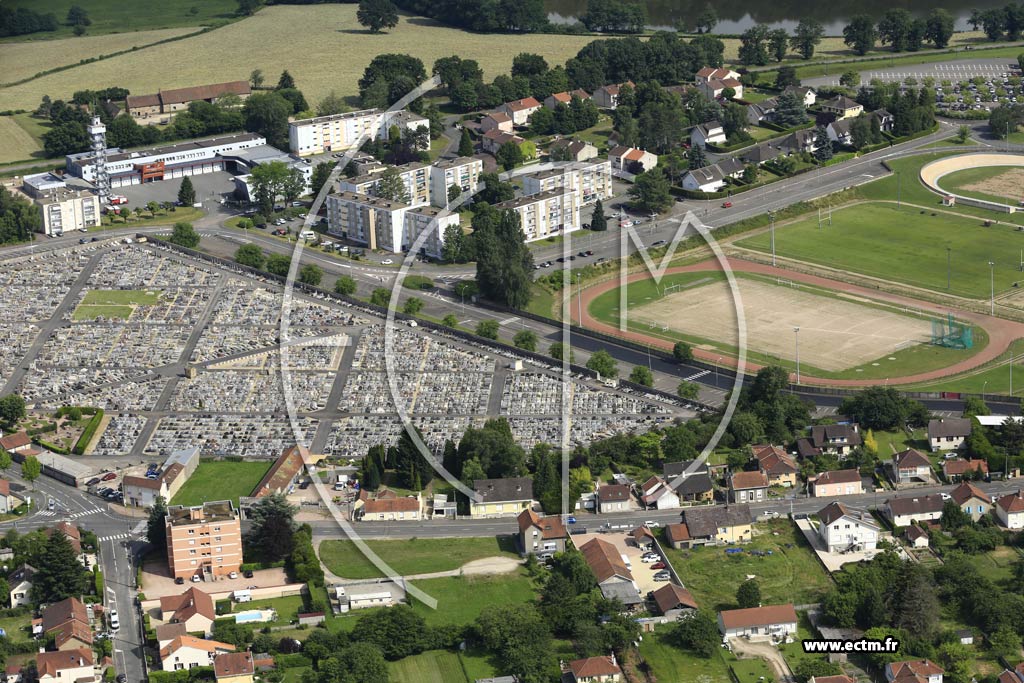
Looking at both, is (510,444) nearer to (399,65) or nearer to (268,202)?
(268,202)

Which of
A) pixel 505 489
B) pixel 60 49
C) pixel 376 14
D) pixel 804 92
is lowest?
pixel 505 489

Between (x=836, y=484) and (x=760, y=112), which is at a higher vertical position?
(x=760, y=112)

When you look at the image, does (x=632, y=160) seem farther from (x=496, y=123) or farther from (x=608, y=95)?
(x=608, y=95)

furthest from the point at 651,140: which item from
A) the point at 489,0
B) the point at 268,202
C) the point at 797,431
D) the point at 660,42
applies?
the point at 797,431

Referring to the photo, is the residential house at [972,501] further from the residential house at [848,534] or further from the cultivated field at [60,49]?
the cultivated field at [60,49]

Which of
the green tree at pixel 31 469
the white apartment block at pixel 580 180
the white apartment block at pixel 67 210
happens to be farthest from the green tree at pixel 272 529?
the white apartment block at pixel 580 180

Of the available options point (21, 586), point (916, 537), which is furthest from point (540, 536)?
point (21, 586)
